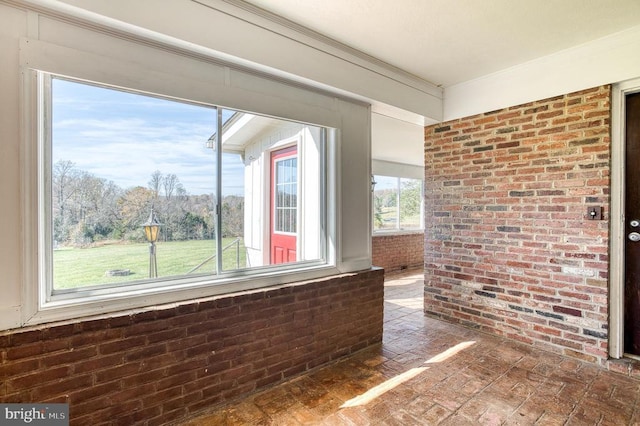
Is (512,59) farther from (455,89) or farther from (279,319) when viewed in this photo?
(279,319)

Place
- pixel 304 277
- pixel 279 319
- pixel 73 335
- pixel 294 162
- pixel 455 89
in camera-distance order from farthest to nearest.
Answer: pixel 455 89 → pixel 294 162 → pixel 304 277 → pixel 279 319 → pixel 73 335

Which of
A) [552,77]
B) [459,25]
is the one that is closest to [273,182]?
[459,25]

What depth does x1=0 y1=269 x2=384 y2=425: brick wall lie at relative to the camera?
167 cm

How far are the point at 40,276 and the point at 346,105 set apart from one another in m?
2.66

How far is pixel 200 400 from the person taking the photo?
215 centimetres

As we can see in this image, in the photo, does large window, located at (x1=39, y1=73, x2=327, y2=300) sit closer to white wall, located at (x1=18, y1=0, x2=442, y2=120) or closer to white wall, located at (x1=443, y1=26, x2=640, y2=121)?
white wall, located at (x1=18, y1=0, x2=442, y2=120)

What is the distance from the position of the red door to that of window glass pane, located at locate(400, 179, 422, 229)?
17.1 feet

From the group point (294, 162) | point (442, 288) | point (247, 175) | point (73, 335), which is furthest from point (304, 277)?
point (442, 288)

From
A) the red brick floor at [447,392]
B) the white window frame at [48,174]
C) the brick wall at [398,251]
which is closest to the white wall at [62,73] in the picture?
the white window frame at [48,174]

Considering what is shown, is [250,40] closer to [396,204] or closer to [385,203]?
[385,203]

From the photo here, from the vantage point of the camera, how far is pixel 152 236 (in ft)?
7.25

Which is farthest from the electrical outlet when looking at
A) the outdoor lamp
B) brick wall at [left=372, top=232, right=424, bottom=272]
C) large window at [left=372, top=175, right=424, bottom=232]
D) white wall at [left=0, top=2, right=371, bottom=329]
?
large window at [left=372, top=175, right=424, bottom=232]

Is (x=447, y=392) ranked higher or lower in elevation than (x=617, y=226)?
lower

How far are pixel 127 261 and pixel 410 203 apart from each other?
7167 mm
